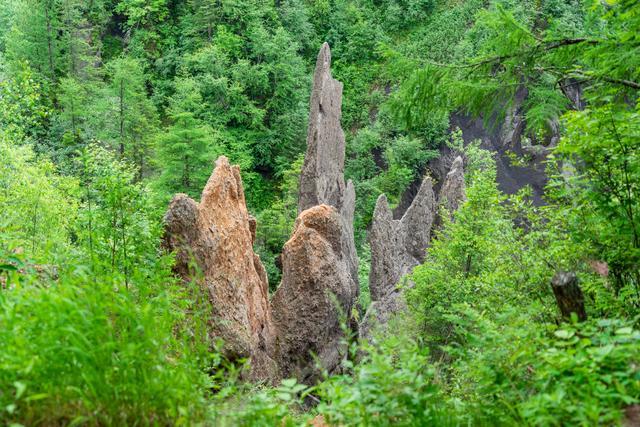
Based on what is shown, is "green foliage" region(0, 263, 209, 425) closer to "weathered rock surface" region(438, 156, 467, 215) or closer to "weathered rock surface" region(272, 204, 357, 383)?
"weathered rock surface" region(272, 204, 357, 383)

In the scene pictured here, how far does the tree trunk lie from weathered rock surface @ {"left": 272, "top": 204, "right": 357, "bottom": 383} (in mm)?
9329

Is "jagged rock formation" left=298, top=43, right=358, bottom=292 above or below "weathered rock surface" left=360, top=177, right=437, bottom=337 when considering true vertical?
above

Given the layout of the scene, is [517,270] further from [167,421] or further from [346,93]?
[346,93]

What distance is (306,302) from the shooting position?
12.5 meters

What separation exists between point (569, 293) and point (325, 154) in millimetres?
20998

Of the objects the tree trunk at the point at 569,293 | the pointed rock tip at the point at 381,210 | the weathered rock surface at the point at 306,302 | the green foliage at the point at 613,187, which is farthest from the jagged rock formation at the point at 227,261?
the pointed rock tip at the point at 381,210

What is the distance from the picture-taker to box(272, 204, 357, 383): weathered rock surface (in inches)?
488

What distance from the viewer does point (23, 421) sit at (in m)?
2.09

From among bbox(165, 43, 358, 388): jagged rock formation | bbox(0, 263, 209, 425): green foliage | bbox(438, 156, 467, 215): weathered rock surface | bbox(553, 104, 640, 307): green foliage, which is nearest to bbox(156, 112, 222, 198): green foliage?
bbox(438, 156, 467, 215): weathered rock surface

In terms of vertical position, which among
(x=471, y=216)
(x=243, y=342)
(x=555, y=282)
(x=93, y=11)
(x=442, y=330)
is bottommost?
(x=442, y=330)

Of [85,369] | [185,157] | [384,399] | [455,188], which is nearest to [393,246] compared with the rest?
[455,188]

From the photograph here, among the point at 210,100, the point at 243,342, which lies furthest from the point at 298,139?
the point at 243,342

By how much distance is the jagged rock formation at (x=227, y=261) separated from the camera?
9438 mm

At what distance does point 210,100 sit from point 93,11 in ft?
Result: 48.6
